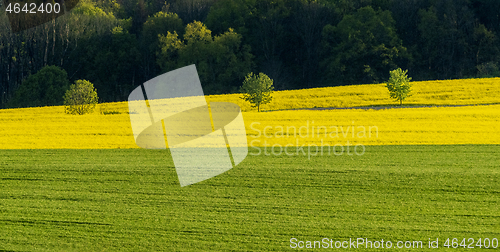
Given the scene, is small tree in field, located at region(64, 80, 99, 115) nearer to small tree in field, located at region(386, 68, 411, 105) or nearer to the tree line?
small tree in field, located at region(386, 68, 411, 105)

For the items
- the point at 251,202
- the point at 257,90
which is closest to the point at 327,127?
the point at 257,90

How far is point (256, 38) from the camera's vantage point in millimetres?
69750

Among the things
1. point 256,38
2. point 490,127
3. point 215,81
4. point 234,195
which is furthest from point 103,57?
point 234,195

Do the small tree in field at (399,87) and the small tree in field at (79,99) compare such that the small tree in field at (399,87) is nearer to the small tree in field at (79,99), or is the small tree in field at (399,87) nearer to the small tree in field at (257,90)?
the small tree in field at (257,90)

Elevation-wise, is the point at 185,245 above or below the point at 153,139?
above

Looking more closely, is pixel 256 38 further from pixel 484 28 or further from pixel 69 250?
pixel 69 250

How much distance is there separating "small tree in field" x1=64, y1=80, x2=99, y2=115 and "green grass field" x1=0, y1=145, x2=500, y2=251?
19089 millimetres

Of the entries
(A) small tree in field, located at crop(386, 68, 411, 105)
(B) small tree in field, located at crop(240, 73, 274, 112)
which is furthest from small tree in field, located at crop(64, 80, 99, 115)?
(A) small tree in field, located at crop(386, 68, 411, 105)

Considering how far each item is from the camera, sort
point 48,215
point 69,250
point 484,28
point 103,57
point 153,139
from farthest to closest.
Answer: point 103,57 < point 484,28 < point 153,139 < point 48,215 < point 69,250

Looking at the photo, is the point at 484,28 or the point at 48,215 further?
the point at 484,28

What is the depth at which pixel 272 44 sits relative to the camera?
6962cm

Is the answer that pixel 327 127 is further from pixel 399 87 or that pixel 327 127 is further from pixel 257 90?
pixel 399 87

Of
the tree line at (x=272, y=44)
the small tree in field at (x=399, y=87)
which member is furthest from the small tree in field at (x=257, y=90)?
the tree line at (x=272, y=44)

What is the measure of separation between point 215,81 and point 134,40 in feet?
44.7
